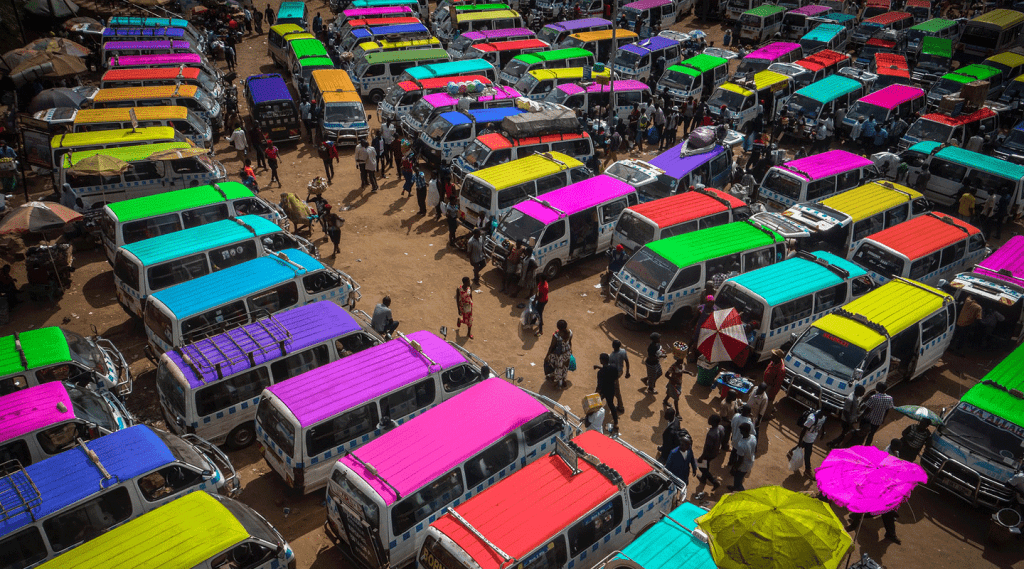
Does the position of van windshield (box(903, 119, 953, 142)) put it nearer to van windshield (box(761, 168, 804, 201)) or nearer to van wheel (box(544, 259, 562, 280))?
van windshield (box(761, 168, 804, 201))

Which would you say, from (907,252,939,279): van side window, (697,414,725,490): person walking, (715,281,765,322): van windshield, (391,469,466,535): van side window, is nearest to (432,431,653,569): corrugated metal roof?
(391,469,466,535): van side window

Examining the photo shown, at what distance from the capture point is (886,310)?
1299cm

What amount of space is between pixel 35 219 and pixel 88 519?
9295 mm

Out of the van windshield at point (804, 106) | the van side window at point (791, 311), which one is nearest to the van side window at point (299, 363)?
the van side window at point (791, 311)

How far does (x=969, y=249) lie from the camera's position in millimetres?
16344

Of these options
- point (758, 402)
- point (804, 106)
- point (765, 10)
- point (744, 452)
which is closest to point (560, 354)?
point (758, 402)

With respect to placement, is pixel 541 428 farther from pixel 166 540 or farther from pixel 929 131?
pixel 929 131

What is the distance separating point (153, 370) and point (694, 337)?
10.8 meters

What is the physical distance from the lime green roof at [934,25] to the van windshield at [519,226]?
25.4 metres

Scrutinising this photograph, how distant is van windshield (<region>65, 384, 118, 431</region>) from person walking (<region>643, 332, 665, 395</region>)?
29.7ft

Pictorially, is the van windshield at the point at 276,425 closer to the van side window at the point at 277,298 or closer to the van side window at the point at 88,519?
the van side window at the point at 88,519

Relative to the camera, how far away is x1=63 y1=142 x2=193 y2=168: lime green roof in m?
17.0

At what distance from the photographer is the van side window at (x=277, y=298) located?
41.9ft

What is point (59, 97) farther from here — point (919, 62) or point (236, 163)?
point (919, 62)
